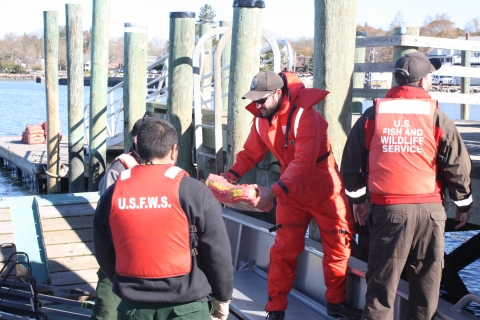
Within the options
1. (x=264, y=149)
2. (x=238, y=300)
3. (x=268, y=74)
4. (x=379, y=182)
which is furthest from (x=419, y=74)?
(x=238, y=300)

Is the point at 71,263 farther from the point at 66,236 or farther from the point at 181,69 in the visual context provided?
the point at 181,69

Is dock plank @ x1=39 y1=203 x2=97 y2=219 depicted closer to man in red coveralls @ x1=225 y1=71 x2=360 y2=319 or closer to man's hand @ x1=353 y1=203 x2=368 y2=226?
man in red coveralls @ x1=225 y1=71 x2=360 y2=319

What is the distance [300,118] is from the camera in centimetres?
439

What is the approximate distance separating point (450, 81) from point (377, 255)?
68.3m

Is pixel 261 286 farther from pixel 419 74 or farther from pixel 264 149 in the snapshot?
pixel 419 74

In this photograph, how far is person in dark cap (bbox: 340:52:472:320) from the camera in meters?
3.74

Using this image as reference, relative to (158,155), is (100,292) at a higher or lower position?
lower

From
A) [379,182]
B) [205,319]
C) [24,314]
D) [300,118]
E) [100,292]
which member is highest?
[300,118]

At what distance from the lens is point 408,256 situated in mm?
3840

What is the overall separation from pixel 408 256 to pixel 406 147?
2.18 feet

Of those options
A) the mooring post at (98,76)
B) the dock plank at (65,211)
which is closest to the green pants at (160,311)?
the dock plank at (65,211)

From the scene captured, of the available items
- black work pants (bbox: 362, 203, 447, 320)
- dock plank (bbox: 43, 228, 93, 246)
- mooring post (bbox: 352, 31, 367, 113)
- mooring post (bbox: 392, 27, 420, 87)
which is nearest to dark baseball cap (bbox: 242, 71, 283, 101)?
Result: black work pants (bbox: 362, 203, 447, 320)

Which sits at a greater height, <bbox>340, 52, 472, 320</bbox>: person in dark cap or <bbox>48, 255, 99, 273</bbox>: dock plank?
<bbox>340, 52, 472, 320</bbox>: person in dark cap

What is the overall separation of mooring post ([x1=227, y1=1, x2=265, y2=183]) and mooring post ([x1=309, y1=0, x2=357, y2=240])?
4.94 feet
